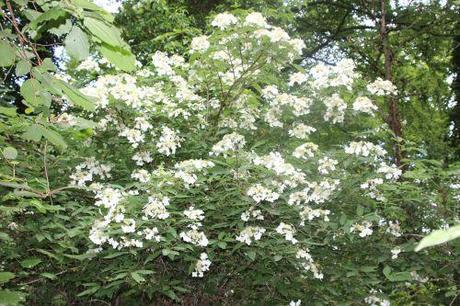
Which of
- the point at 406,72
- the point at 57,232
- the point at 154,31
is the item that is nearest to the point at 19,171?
the point at 57,232

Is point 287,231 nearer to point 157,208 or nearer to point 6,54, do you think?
point 157,208

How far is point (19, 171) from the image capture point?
3896mm

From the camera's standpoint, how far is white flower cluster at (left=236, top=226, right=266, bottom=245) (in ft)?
12.4

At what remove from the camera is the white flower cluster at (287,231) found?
3.80 m

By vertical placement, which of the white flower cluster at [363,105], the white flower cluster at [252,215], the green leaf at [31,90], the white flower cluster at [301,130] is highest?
the green leaf at [31,90]

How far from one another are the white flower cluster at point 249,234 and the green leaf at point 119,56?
2703 millimetres

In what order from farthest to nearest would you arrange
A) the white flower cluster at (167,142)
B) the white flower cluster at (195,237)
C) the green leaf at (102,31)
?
the white flower cluster at (167,142) < the white flower cluster at (195,237) < the green leaf at (102,31)

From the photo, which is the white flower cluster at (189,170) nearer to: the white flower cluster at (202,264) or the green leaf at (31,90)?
the white flower cluster at (202,264)

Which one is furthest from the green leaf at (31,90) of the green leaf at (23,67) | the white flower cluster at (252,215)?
the white flower cluster at (252,215)

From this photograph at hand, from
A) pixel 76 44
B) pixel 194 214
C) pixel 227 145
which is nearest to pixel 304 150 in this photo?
pixel 227 145

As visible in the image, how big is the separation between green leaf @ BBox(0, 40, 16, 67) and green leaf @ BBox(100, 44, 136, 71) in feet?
1.05

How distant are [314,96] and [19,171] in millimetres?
2867

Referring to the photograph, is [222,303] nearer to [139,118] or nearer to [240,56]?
[139,118]

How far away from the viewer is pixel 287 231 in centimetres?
385
